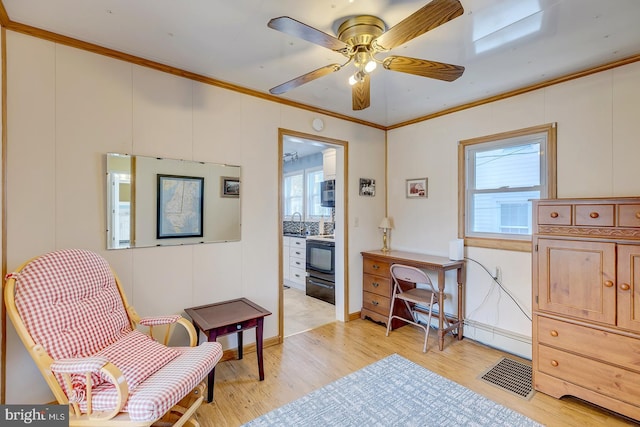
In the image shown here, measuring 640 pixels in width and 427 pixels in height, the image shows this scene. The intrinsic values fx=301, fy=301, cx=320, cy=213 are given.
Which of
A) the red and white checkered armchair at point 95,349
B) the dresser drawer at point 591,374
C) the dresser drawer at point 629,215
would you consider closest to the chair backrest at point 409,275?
the dresser drawer at point 591,374

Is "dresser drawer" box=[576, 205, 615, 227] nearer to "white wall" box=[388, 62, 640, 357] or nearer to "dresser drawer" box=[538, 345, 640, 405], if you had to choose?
"white wall" box=[388, 62, 640, 357]

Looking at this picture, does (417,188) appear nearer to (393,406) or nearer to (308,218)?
(393,406)

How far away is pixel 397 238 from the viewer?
3959 millimetres

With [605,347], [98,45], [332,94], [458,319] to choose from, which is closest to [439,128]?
[332,94]

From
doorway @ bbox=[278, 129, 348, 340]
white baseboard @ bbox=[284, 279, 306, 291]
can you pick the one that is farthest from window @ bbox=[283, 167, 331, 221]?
white baseboard @ bbox=[284, 279, 306, 291]

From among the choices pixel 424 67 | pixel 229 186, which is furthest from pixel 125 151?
pixel 424 67

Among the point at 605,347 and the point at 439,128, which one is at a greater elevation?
the point at 439,128

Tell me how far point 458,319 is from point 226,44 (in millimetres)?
3314

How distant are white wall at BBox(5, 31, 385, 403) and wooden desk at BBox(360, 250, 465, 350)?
1.23 metres

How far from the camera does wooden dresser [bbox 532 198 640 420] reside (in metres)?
1.87

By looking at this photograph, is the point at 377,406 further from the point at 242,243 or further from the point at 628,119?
the point at 628,119

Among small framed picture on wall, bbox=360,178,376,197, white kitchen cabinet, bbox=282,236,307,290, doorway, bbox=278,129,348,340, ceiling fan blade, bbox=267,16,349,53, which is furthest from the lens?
white kitchen cabinet, bbox=282,236,307,290

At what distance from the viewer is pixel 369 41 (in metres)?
1.84

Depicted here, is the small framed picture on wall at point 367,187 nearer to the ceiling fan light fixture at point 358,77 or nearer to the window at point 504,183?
the window at point 504,183
